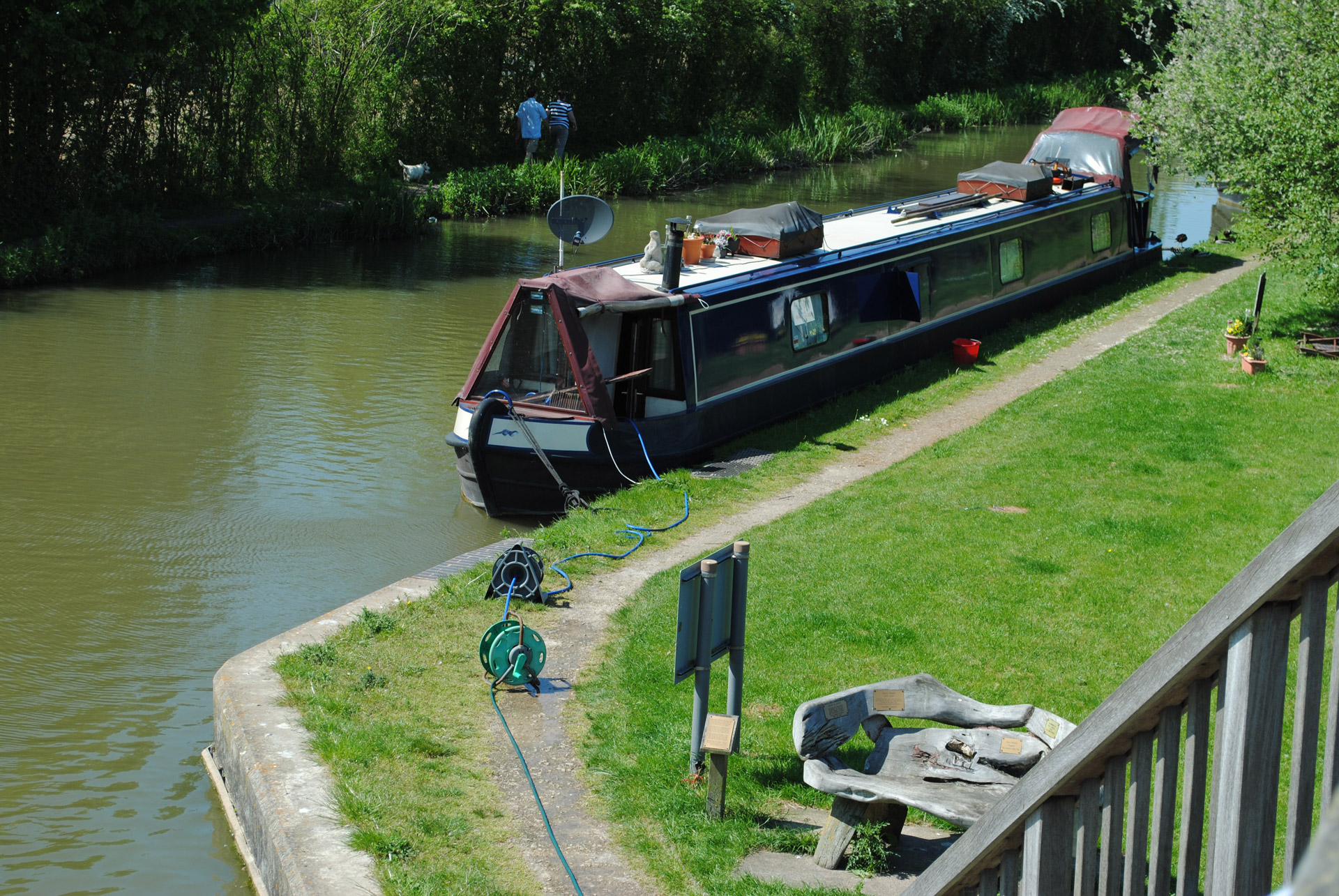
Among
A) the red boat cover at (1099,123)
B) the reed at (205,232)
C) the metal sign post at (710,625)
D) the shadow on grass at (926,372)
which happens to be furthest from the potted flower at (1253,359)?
the reed at (205,232)

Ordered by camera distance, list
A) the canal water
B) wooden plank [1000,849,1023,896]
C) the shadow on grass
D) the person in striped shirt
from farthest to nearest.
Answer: the person in striped shirt < the shadow on grass < the canal water < wooden plank [1000,849,1023,896]

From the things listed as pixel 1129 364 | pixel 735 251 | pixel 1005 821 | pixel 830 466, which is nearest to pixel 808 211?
pixel 735 251

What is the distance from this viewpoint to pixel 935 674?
22.2 ft

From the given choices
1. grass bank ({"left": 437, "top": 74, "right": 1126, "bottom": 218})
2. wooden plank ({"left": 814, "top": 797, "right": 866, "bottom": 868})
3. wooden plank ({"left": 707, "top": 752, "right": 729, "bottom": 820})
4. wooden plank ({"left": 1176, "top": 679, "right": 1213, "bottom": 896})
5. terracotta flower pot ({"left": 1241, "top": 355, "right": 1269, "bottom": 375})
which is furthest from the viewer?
grass bank ({"left": 437, "top": 74, "right": 1126, "bottom": 218})

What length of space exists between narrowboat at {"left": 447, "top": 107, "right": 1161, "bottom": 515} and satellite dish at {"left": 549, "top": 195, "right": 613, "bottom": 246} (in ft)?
1.21

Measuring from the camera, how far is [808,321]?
12.8 metres

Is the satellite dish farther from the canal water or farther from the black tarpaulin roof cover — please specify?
the canal water

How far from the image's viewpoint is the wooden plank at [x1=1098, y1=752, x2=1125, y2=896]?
251cm

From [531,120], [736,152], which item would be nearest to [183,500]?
[531,120]

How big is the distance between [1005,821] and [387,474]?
31.4 feet

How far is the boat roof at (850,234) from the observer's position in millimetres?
11797

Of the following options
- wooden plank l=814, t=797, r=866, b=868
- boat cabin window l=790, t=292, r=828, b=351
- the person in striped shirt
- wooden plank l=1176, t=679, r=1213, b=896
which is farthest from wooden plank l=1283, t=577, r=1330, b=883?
the person in striped shirt

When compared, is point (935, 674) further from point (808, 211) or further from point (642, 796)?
point (808, 211)

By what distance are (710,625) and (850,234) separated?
32.3ft
